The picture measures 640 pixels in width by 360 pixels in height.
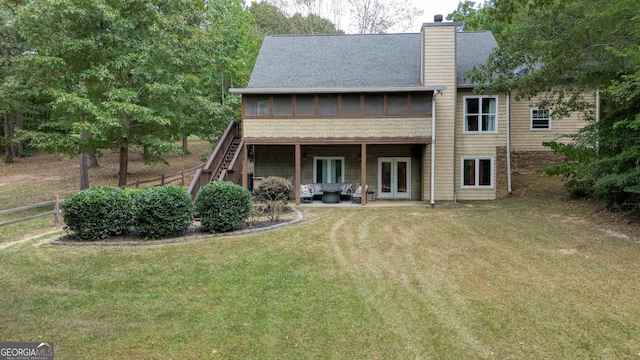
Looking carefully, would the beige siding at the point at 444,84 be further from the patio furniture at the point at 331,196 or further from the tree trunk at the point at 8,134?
the tree trunk at the point at 8,134

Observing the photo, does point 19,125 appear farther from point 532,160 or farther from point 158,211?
point 532,160

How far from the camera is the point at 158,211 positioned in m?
8.41

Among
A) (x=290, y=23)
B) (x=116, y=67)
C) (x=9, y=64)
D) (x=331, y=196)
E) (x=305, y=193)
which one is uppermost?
(x=290, y=23)

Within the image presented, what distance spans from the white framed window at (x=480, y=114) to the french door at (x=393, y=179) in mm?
2941

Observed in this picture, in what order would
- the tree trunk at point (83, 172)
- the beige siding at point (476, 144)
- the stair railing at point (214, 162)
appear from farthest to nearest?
1. the tree trunk at point (83, 172)
2. the beige siding at point (476, 144)
3. the stair railing at point (214, 162)

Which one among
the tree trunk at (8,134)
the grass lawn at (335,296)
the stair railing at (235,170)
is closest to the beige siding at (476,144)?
the grass lawn at (335,296)

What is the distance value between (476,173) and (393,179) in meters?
3.30

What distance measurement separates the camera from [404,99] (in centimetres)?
1397

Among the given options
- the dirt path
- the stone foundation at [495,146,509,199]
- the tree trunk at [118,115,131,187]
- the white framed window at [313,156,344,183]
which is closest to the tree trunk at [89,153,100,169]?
the tree trunk at [118,115,131,187]

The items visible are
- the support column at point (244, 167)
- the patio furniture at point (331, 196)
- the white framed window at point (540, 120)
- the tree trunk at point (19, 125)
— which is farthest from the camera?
the tree trunk at point (19, 125)

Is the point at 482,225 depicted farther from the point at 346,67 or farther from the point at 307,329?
the point at 346,67

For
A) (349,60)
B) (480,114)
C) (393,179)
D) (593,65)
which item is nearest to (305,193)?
(393,179)

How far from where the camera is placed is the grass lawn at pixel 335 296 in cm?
440

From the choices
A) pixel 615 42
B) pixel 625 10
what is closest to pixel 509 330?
pixel 625 10
